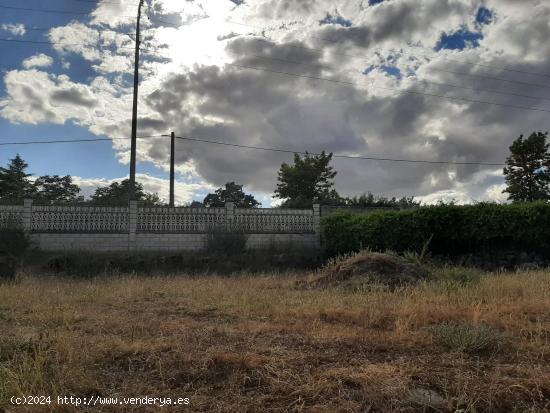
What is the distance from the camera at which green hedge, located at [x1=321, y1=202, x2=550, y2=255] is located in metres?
15.1

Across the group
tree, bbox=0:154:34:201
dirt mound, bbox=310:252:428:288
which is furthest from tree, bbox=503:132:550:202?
tree, bbox=0:154:34:201

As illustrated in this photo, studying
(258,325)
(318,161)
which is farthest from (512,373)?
(318,161)

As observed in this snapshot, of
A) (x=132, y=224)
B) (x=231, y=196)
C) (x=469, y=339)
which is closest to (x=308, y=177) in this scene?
(x=231, y=196)

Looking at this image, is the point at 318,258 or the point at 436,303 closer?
the point at 436,303

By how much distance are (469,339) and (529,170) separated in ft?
99.0

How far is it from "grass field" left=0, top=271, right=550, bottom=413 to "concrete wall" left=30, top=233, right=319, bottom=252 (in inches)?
340

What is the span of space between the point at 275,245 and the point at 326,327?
39.6 ft

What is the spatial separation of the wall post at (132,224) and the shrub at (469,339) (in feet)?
45.3

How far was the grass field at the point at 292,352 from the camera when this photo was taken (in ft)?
11.0

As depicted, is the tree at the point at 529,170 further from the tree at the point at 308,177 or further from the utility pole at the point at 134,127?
the utility pole at the point at 134,127

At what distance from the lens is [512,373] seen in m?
3.85

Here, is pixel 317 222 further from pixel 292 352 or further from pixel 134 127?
pixel 292 352

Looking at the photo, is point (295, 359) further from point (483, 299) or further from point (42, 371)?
point (483, 299)

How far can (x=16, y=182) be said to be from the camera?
1332 inches
